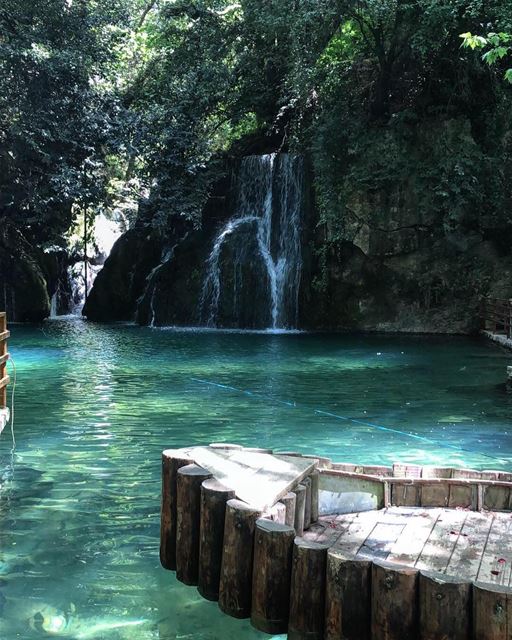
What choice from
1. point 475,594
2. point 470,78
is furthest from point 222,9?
point 475,594

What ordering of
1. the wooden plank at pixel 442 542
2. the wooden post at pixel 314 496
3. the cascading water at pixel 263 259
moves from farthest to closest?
the cascading water at pixel 263 259 < the wooden post at pixel 314 496 < the wooden plank at pixel 442 542

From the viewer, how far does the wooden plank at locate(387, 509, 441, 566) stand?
14.2 feet

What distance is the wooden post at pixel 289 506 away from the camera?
14.4ft

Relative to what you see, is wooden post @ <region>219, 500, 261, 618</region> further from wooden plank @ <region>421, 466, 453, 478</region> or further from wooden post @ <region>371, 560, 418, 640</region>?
wooden plank @ <region>421, 466, 453, 478</region>

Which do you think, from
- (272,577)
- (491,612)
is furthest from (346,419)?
(491,612)

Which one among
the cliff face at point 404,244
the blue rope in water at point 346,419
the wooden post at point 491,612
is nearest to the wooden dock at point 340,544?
the wooden post at point 491,612

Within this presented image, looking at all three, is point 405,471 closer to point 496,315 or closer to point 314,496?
point 314,496

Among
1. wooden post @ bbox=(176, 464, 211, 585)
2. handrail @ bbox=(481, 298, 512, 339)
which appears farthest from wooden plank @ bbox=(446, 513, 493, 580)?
handrail @ bbox=(481, 298, 512, 339)

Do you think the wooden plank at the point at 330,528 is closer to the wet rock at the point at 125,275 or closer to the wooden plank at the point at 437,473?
the wooden plank at the point at 437,473

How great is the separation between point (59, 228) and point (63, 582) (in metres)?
23.8

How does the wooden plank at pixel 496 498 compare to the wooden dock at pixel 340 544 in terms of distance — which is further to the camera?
the wooden plank at pixel 496 498

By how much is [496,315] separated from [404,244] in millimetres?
3957

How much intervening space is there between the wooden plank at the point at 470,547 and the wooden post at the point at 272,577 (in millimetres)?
1027

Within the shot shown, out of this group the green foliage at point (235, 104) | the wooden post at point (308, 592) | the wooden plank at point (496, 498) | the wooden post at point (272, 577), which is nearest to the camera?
the wooden post at point (308, 592)
